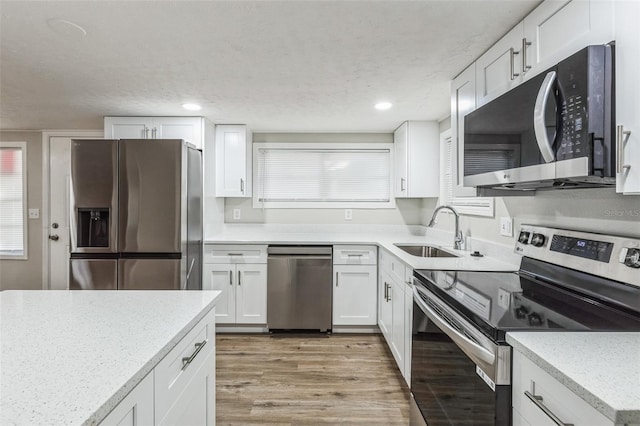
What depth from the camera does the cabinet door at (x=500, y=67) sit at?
1488mm

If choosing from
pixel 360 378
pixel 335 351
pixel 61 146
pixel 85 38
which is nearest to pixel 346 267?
pixel 335 351

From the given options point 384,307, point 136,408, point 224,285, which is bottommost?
point 384,307

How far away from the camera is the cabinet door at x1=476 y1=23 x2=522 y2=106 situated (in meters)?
1.49

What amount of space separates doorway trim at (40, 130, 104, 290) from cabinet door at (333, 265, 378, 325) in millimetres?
3228

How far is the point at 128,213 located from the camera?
2.64 meters

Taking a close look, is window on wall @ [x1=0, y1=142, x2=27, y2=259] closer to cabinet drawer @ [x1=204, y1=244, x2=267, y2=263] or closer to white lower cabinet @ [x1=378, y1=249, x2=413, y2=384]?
cabinet drawer @ [x1=204, y1=244, x2=267, y2=263]

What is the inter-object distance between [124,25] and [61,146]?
10.2ft

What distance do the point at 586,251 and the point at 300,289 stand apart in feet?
7.55

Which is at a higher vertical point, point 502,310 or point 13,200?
point 13,200

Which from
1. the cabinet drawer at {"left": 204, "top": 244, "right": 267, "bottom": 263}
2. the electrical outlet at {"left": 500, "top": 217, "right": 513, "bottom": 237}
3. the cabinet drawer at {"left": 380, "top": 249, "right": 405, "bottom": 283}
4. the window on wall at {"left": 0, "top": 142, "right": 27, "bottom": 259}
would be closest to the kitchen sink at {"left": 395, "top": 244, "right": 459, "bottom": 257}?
the cabinet drawer at {"left": 380, "top": 249, "right": 405, "bottom": 283}

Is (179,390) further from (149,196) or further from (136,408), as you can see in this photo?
(149,196)

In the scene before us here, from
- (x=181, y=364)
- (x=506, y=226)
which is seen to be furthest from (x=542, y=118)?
(x=181, y=364)

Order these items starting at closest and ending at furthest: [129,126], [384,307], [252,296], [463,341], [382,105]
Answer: [463,341] → [382,105] → [384,307] → [129,126] → [252,296]

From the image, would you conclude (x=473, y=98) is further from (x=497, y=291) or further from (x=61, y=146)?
(x=61, y=146)
